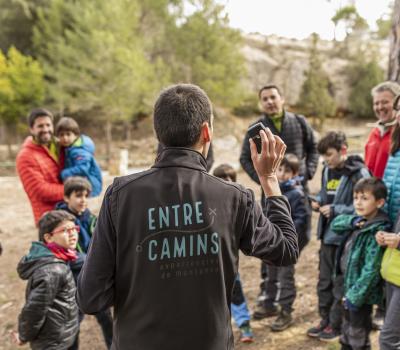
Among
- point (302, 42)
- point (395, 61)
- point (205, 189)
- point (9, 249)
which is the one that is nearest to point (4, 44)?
point (302, 42)

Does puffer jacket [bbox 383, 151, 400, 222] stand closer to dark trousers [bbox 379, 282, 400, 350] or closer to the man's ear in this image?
dark trousers [bbox 379, 282, 400, 350]

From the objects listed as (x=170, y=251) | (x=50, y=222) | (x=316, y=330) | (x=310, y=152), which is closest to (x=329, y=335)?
(x=316, y=330)

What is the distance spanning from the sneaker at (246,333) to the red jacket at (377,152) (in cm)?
174

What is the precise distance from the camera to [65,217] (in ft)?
9.10

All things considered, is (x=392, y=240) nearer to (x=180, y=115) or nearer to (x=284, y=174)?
(x=284, y=174)

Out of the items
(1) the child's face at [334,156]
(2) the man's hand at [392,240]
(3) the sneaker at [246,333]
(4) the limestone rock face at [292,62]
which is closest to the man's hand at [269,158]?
(2) the man's hand at [392,240]

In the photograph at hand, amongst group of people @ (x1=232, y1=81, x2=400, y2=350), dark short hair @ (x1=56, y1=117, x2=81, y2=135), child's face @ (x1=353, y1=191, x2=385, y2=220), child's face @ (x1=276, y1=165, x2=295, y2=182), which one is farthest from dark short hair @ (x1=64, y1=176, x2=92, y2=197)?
child's face @ (x1=353, y1=191, x2=385, y2=220)

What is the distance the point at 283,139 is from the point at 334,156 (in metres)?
0.73

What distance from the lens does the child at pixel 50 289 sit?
2537 millimetres

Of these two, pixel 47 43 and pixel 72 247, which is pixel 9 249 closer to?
pixel 72 247

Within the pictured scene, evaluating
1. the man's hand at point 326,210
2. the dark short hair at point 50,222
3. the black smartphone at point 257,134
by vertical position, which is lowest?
the man's hand at point 326,210

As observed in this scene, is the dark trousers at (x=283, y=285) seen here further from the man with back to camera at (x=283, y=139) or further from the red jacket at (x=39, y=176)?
the red jacket at (x=39, y=176)

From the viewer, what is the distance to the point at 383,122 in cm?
333

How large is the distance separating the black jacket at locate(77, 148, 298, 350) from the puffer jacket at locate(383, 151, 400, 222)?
5.98ft
